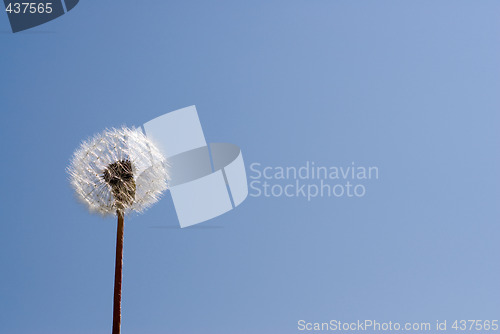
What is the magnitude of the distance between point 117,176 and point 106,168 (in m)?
0.31

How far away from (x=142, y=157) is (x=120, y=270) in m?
2.46

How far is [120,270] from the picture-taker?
39.4 ft

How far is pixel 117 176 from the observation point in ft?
43.2

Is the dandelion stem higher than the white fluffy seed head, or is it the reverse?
the white fluffy seed head

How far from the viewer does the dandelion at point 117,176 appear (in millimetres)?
13156

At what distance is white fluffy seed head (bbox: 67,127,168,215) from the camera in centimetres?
1320

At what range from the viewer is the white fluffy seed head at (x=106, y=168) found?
43.3ft

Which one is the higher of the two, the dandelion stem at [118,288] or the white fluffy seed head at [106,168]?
the white fluffy seed head at [106,168]

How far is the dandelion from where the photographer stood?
13156 mm

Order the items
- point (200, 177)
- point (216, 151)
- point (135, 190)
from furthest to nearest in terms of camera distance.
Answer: point (216, 151) → point (200, 177) → point (135, 190)

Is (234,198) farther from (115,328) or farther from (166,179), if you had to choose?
(115,328)

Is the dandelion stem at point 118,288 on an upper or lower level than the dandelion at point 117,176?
lower

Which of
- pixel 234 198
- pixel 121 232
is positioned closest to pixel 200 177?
pixel 234 198

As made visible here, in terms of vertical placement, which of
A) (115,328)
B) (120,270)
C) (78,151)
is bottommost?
(115,328)
